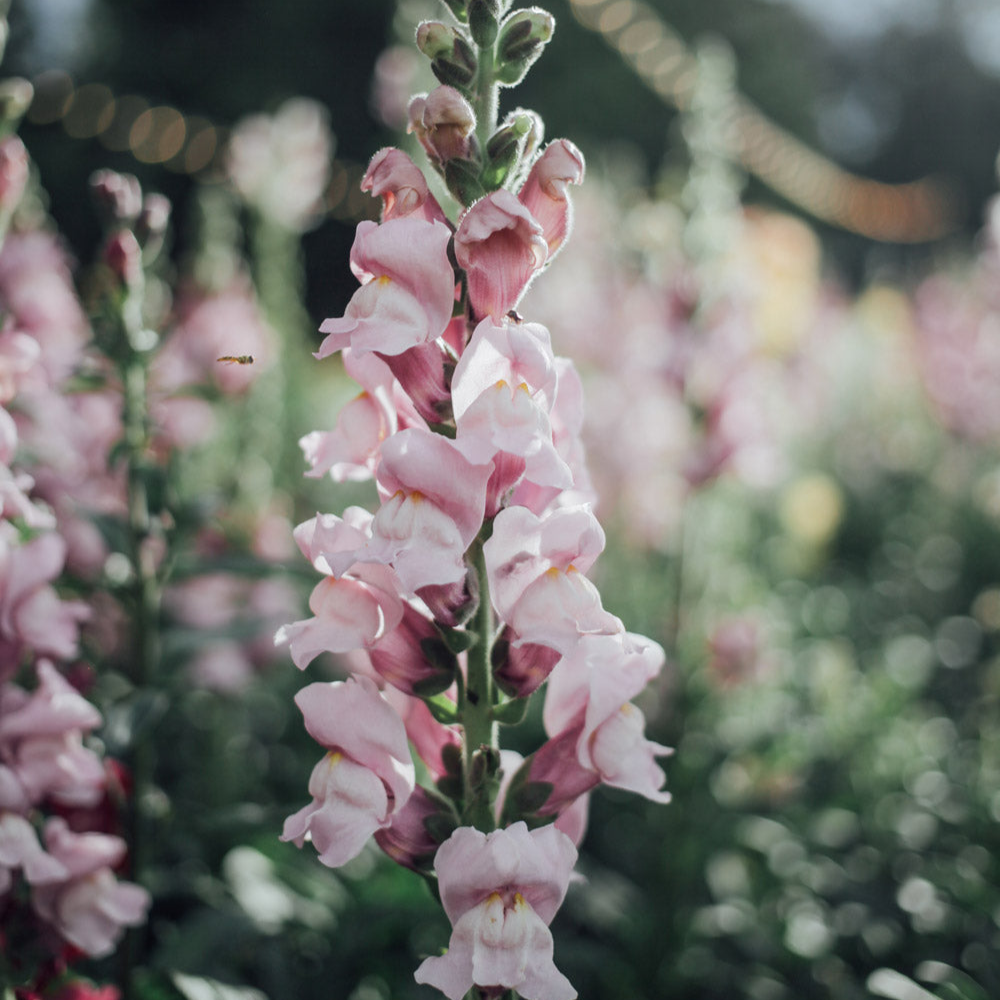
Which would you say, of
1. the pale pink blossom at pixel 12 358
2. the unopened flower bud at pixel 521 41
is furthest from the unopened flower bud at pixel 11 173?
the unopened flower bud at pixel 521 41

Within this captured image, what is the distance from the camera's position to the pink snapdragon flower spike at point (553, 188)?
1156 millimetres

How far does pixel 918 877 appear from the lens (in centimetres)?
260

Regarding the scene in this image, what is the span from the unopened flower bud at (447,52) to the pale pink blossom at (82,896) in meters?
1.26

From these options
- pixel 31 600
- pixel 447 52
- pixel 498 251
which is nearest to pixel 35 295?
pixel 31 600

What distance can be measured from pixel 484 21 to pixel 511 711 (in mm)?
879

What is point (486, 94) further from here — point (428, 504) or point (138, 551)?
point (138, 551)

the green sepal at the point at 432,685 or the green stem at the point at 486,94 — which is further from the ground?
the green stem at the point at 486,94

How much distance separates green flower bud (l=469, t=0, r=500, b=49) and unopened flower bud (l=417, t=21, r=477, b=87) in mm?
24

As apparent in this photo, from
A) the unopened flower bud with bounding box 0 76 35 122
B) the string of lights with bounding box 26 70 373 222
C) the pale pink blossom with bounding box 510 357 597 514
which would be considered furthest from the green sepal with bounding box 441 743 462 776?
the string of lights with bounding box 26 70 373 222

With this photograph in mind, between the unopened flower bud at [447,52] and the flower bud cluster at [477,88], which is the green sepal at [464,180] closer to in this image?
the flower bud cluster at [477,88]

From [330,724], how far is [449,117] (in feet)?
2.45

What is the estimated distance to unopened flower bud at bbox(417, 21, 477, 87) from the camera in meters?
1.13

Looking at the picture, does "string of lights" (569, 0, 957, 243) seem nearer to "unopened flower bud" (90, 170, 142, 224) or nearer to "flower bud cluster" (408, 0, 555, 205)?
"unopened flower bud" (90, 170, 142, 224)

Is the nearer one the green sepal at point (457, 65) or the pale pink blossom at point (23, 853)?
the green sepal at point (457, 65)
